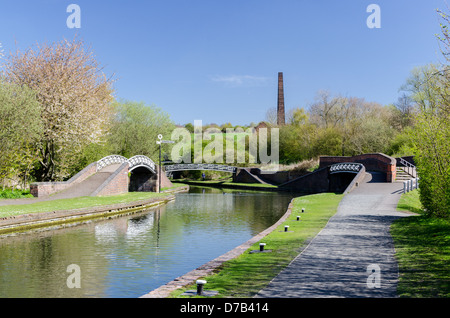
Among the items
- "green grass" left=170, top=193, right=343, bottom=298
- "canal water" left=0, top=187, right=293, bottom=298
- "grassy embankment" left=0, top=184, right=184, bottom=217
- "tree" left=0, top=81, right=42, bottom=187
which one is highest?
"tree" left=0, top=81, right=42, bottom=187

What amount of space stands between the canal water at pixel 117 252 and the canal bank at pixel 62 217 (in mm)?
860

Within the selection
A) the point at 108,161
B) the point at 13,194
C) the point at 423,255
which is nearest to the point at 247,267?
the point at 423,255

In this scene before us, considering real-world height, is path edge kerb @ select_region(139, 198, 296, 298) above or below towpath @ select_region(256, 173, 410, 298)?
below

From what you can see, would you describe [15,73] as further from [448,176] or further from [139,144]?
[448,176]

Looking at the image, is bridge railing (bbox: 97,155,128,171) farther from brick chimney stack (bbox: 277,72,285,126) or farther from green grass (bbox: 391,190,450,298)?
brick chimney stack (bbox: 277,72,285,126)

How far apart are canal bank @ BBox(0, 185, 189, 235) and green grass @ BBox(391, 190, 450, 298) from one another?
1512cm

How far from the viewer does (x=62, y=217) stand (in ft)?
72.2

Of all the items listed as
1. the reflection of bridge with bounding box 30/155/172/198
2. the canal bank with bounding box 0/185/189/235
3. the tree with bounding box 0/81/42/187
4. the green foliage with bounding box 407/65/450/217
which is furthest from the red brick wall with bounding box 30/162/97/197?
the green foliage with bounding box 407/65/450/217

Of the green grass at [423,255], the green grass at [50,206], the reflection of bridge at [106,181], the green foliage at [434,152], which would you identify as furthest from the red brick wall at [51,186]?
the green foliage at [434,152]

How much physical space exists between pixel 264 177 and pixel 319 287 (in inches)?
2006

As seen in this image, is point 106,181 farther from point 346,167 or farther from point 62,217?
point 346,167

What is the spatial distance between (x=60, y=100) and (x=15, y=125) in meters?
6.97

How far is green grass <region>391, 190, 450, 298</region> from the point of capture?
336 inches

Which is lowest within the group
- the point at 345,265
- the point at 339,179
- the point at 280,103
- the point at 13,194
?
the point at 345,265
